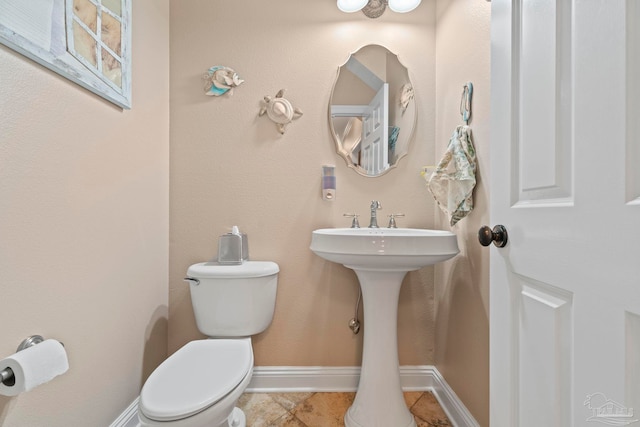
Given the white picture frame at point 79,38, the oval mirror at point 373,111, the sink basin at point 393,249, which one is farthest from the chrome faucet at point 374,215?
the white picture frame at point 79,38

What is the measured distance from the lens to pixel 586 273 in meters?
0.50

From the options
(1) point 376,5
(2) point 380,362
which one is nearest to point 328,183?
(2) point 380,362

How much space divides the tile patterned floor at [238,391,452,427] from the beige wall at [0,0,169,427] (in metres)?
0.54

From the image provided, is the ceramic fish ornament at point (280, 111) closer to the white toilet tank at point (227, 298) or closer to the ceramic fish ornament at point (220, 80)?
the ceramic fish ornament at point (220, 80)

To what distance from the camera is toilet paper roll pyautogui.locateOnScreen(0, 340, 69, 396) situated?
25.9 inches

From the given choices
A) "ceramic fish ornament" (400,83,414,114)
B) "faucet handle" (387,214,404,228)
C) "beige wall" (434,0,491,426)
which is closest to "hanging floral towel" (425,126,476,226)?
"beige wall" (434,0,491,426)

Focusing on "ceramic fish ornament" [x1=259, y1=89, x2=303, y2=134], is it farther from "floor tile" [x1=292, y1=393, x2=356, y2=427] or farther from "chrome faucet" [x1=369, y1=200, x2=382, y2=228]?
"floor tile" [x1=292, y1=393, x2=356, y2=427]

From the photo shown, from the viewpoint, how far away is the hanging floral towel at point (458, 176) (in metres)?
1.18

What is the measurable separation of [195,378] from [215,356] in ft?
0.45

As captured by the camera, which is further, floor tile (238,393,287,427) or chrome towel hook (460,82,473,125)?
floor tile (238,393,287,427)

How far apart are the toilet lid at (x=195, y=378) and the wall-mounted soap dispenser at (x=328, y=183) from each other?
0.80 metres

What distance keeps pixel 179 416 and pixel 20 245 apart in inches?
24.2

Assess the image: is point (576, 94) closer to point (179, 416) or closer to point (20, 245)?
point (179, 416)

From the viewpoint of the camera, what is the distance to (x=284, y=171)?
160 centimetres
